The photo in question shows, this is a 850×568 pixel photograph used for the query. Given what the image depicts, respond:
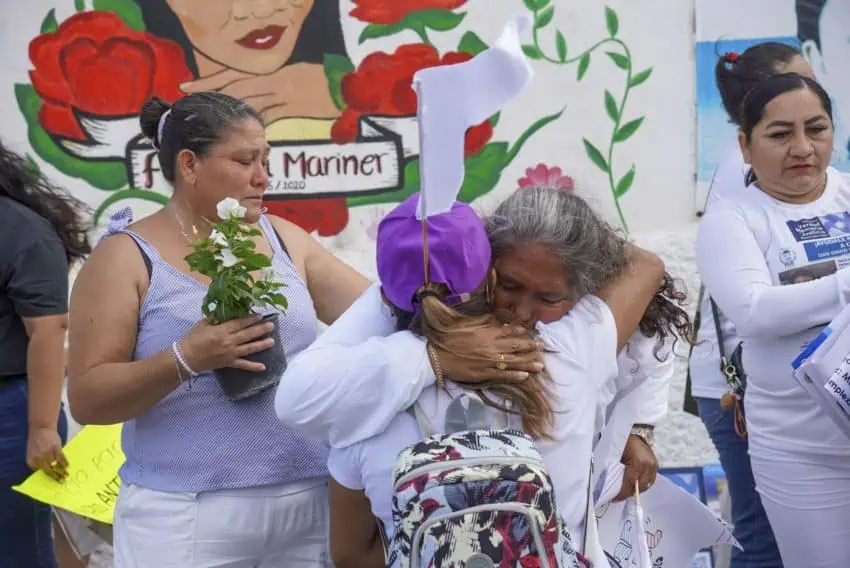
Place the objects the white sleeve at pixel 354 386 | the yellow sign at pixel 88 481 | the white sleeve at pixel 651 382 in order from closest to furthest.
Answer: the white sleeve at pixel 354 386 → the white sleeve at pixel 651 382 → the yellow sign at pixel 88 481

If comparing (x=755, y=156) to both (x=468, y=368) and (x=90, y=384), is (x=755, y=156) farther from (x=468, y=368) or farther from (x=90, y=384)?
(x=90, y=384)

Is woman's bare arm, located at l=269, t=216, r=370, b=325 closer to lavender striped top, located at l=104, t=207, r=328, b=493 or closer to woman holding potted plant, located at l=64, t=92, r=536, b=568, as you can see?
woman holding potted plant, located at l=64, t=92, r=536, b=568

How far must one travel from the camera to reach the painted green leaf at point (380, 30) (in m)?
4.32

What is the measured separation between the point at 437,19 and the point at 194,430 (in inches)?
88.5

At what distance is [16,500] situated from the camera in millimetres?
3428

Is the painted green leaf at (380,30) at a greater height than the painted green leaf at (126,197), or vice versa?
the painted green leaf at (380,30)

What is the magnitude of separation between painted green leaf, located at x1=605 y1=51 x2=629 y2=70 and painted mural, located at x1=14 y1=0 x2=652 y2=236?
0.02 meters

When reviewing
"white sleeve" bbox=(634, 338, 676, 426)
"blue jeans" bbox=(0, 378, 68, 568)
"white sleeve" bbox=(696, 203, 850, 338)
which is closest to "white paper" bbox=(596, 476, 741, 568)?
"white sleeve" bbox=(634, 338, 676, 426)

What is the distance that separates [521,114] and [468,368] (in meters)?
2.62

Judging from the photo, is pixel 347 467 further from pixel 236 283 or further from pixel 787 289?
pixel 787 289

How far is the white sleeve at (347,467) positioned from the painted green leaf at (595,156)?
2662 mm

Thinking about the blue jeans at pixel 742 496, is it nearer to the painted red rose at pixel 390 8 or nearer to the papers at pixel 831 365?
the papers at pixel 831 365

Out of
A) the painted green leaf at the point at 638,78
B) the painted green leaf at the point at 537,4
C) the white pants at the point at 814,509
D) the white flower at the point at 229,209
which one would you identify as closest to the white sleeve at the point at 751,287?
the white pants at the point at 814,509

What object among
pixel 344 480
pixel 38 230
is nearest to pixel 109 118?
pixel 38 230
